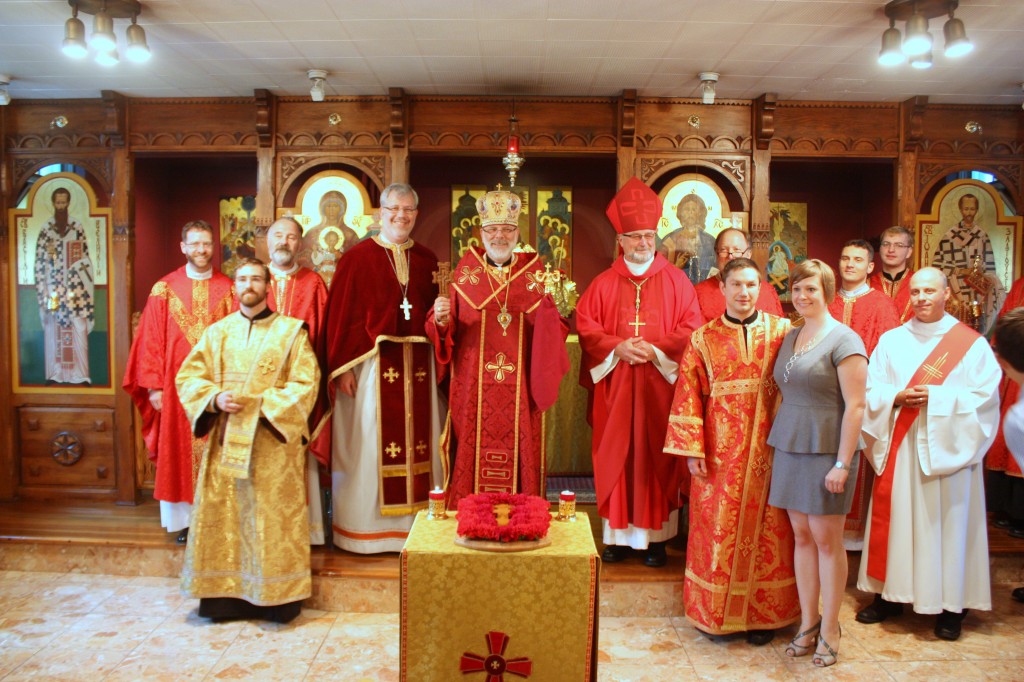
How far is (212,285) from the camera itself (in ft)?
17.1

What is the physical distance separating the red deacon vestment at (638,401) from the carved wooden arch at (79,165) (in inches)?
158

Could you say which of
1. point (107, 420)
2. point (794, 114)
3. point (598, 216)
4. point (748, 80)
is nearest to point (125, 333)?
point (107, 420)

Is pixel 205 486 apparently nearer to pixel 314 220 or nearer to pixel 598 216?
pixel 314 220

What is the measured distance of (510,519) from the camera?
10.6ft

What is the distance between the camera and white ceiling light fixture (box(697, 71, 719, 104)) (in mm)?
5367

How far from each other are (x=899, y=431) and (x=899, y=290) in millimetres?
1360

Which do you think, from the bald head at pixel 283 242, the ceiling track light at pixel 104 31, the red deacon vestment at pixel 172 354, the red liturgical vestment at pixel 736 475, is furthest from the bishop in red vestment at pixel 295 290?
the red liturgical vestment at pixel 736 475

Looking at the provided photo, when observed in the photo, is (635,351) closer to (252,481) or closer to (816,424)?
(816,424)

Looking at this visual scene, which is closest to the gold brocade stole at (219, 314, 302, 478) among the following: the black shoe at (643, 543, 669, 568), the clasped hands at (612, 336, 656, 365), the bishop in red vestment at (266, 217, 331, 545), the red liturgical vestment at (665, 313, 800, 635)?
the bishop in red vestment at (266, 217, 331, 545)

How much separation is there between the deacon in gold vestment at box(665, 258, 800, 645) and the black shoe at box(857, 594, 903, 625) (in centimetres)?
60

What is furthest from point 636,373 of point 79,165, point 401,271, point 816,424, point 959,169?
point 79,165

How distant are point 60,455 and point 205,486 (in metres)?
2.70

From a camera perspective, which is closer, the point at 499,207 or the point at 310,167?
the point at 499,207

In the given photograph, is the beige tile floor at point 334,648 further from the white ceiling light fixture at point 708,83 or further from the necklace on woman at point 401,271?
the white ceiling light fixture at point 708,83
